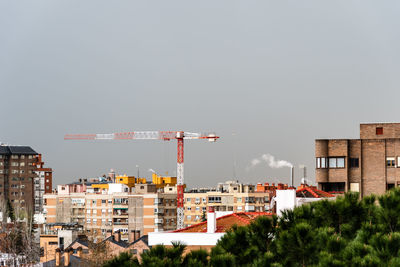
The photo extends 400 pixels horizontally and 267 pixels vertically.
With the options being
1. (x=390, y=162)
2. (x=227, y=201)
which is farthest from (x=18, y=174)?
(x=390, y=162)

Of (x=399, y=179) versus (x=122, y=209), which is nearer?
(x=399, y=179)

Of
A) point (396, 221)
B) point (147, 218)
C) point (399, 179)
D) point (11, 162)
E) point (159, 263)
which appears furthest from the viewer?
point (11, 162)

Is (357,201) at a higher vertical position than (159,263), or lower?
higher

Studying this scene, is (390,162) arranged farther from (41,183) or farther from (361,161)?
(41,183)

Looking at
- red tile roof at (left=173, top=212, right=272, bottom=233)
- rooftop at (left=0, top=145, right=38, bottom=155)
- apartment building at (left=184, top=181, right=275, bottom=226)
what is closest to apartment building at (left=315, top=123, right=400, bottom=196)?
red tile roof at (left=173, top=212, right=272, bottom=233)

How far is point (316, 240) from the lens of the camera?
17.1 meters

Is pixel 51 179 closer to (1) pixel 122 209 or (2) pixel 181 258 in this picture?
(1) pixel 122 209

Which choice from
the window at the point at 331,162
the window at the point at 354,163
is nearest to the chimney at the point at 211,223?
the window at the point at 331,162

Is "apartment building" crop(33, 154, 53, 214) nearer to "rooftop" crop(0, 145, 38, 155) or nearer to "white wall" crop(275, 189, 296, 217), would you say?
"rooftop" crop(0, 145, 38, 155)

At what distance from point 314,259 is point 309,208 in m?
1.79

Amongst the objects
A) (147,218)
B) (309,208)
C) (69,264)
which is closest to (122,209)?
(147,218)

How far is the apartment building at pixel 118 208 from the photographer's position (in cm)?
11894

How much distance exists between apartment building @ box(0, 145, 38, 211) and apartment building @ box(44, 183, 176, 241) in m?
42.5

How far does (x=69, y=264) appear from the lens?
210ft
